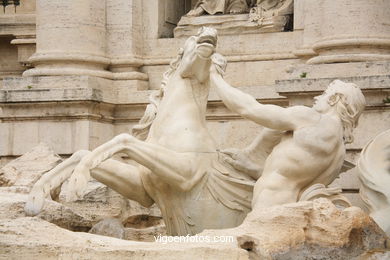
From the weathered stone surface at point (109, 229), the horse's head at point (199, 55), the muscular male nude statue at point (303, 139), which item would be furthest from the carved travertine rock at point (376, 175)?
the weathered stone surface at point (109, 229)

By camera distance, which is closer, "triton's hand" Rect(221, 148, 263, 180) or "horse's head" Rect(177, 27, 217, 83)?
"horse's head" Rect(177, 27, 217, 83)

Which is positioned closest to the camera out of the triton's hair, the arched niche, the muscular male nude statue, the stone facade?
the muscular male nude statue

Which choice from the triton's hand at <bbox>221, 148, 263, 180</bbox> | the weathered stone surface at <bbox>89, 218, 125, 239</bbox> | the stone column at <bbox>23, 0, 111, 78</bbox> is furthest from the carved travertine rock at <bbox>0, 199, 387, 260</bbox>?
the stone column at <bbox>23, 0, 111, 78</bbox>

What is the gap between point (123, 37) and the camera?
1708 centimetres

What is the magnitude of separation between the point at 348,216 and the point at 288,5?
592 cm

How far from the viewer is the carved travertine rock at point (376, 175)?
13156 mm

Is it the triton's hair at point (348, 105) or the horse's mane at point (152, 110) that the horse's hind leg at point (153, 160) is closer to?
the horse's mane at point (152, 110)

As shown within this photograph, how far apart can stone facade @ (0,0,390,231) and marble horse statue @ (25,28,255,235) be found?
2.37 metres

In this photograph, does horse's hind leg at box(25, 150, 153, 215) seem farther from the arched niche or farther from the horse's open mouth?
the arched niche

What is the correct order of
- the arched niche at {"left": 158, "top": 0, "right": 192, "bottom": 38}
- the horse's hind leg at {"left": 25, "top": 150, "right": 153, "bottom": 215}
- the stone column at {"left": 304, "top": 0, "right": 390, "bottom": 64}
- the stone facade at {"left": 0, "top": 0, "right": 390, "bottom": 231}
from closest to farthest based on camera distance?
the horse's hind leg at {"left": 25, "top": 150, "right": 153, "bottom": 215} < the stone column at {"left": 304, "top": 0, "right": 390, "bottom": 64} < the stone facade at {"left": 0, "top": 0, "right": 390, "bottom": 231} < the arched niche at {"left": 158, "top": 0, "right": 192, "bottom": 38}

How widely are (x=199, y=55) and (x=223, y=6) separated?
4.43 m

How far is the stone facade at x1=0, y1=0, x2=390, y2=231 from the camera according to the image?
1520cm

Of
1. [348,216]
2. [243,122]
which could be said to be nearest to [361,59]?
[243,122]

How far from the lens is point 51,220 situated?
12844 mm
